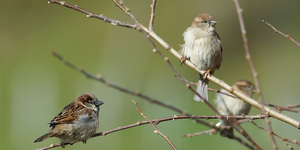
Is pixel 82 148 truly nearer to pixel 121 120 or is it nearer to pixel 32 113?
pixel 121 120

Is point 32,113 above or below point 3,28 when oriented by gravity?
below

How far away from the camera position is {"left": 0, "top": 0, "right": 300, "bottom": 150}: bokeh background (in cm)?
768

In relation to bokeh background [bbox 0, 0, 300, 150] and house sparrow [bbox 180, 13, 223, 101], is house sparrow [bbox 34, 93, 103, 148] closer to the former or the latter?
house sparrow [bbox 180, 13, 223, 101]

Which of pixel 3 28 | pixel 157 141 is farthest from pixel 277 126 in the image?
pixel 3 28

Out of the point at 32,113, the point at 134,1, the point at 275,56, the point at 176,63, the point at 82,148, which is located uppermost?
the point at 134,1

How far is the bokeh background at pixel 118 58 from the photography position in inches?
302

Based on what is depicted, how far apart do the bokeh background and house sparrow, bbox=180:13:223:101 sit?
3.56 m

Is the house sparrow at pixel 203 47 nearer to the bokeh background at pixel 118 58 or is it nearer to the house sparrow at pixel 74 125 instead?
the house sparrow at pixel 74 125

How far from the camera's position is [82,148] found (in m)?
6.54

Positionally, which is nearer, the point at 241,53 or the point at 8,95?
the point at 8,95

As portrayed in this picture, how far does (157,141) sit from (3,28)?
16.6 feet

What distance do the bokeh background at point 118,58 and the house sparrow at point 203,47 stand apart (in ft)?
11.7

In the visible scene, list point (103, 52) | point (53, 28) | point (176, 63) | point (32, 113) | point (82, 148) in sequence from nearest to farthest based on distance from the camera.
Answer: point (82, 148) < point (32, 113) < point (176, 63) < point (103, 52) < point (53, 28)

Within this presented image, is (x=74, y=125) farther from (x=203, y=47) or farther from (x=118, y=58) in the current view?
(x=118, y=58)
